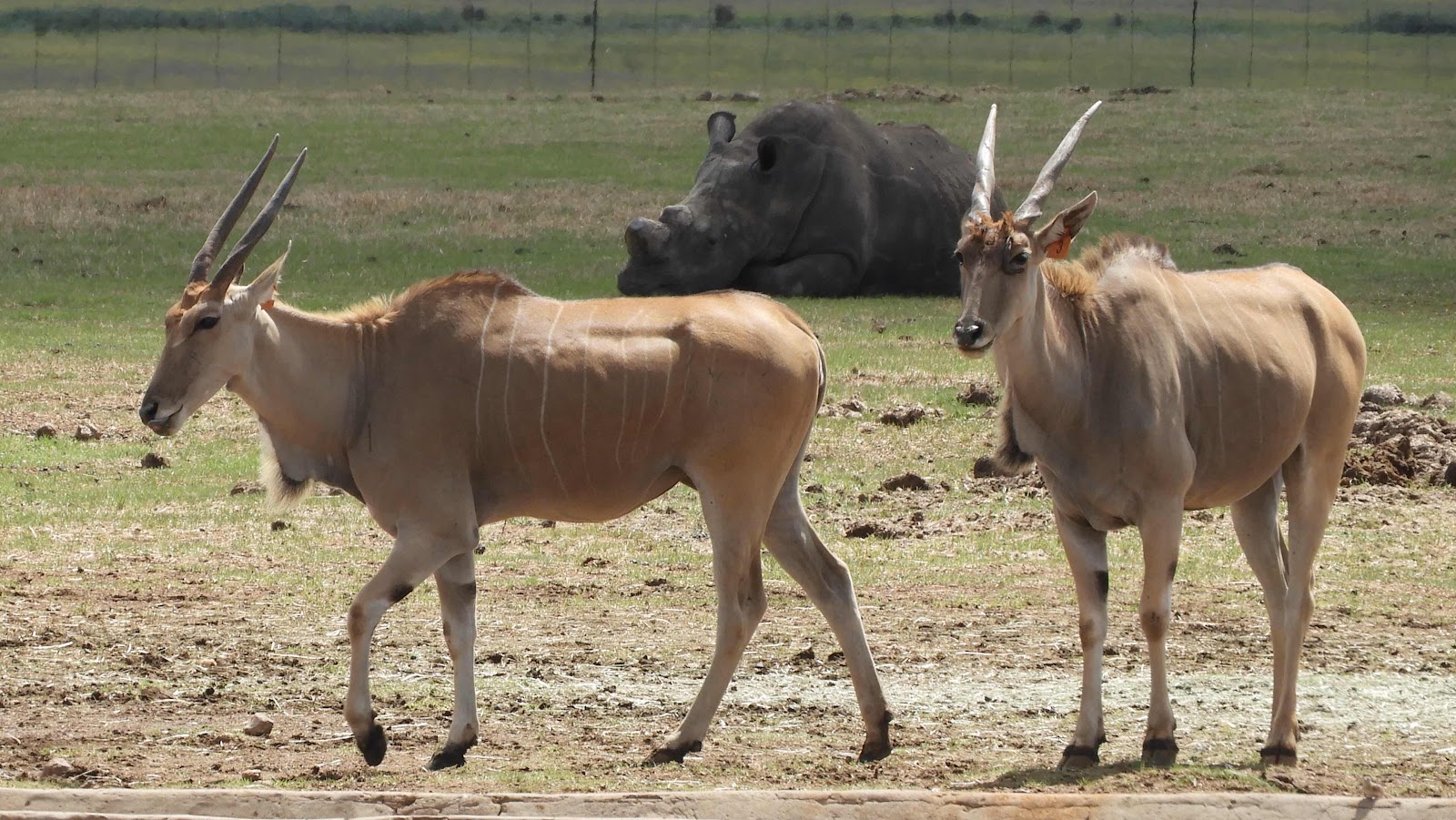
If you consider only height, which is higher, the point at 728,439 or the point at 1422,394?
the point at 728,439

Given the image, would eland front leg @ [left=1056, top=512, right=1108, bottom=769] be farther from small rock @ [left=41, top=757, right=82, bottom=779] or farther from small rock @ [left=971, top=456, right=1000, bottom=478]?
small rock @ [left=971, top=456, right=1000, bottom=478]

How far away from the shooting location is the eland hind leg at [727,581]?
6.81 meters

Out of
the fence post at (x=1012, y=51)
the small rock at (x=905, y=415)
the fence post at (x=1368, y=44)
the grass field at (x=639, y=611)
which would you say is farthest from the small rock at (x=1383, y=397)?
the fence post at (x=1368, y=44)

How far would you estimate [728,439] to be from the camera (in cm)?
684

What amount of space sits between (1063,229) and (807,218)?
12.9 meters

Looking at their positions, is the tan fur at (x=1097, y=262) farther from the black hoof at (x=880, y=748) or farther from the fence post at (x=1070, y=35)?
Result: the fence post at (x=1070, y=35)

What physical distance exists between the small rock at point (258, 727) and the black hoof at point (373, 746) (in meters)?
0.57

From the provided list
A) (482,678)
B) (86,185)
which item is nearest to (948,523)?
(482,678)

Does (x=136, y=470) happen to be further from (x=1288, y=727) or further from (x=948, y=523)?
(x=1288, y=727)

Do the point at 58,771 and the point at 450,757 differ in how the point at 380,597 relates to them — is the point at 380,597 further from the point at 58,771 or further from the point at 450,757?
the point at 58,771

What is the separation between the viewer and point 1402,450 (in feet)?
38.6

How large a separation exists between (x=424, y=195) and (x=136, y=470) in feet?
41.8

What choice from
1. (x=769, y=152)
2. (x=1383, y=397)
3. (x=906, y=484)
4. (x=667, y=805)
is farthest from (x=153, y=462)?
(x=769, y=152)

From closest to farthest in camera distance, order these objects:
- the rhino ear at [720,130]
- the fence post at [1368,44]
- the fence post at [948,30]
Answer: the rhino ear at [720,130] < the fence post at [1368,44] < the fence post at [948,30]
